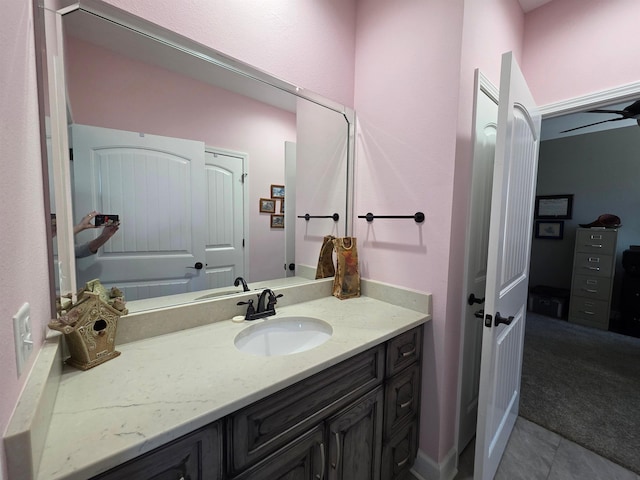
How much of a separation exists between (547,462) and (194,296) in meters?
2.07

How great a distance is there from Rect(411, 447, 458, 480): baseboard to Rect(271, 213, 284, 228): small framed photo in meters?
1.39

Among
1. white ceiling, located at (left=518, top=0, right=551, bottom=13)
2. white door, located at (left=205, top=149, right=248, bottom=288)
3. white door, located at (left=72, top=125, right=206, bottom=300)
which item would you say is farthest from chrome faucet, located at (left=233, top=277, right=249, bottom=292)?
white ceiling, located at (left=518, top=0, right=551, bottom=13)

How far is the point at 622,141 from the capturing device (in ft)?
11.9

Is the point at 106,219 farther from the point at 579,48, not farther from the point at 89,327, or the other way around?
the point at 579,48

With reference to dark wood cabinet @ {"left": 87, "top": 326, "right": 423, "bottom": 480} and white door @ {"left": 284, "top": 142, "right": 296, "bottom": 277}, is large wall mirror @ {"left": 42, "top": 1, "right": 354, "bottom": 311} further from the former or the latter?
dark wood cabinet @ {"left": 87, "top": 326, "right": 423, "bottom": 480}

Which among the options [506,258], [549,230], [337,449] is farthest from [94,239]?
[549,230]

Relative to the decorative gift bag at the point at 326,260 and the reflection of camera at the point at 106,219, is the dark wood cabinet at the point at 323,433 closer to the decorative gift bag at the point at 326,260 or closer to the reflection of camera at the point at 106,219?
the decorative gift bag at the point at 326,260

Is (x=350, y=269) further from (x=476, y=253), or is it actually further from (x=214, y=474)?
(x=214, y=474)

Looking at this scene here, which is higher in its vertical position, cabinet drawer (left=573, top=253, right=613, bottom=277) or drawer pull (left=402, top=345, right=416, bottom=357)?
cabinet drawer (left=573, top=253, right=613, bottom=277)

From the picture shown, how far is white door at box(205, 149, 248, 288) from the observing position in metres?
1.25

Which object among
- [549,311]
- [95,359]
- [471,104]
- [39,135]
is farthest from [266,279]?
[549,311]

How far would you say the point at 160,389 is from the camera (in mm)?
724

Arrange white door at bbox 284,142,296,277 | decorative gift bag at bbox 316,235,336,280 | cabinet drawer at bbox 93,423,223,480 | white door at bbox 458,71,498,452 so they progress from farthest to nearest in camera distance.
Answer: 1. decorative gift bag at bbox 316,235,336,280
2. white door at bbox 284,142,296,277
3. white door at bbox 458,71,498,452
4. cabinet drawer at bbox 93,423,223,480

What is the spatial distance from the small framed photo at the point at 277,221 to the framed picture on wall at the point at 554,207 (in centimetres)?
459
